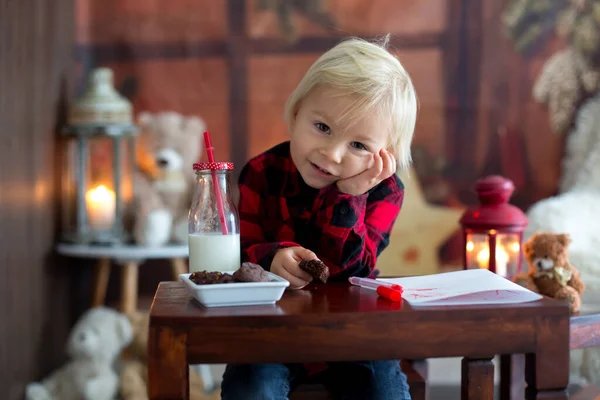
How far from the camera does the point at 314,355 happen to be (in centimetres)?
88

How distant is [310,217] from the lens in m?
1.27

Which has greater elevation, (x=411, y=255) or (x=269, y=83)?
(x=269, y=83)

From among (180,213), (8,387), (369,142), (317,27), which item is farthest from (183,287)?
(317,27)

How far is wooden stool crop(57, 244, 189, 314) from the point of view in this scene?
2295mm

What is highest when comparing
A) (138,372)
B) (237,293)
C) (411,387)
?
(237,293)

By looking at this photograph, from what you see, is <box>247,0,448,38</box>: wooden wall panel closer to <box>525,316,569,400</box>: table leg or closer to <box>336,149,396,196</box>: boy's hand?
<box>336,149,396,196</box>: boy's hand

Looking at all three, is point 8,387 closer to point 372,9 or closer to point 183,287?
point 183,287

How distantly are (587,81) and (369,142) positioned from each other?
1904mm

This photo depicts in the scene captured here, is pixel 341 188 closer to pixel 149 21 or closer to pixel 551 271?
pixel 551 271

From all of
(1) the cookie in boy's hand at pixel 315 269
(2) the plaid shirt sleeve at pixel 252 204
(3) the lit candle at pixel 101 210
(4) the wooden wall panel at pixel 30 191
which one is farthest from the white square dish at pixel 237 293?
(3) the lit candle at pixel 101 210

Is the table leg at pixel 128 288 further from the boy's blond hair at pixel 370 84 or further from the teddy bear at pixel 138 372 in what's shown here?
the boy's blond hair at pixel 370 84

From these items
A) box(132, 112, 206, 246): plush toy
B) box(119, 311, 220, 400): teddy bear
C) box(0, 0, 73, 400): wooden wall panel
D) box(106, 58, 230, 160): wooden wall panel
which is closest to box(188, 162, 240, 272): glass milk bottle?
box(0, 0, 73, 400): wooden wall panel

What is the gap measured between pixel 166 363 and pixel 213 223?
0.96 ft

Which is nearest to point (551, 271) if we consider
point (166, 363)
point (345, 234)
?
point (345, 234)
